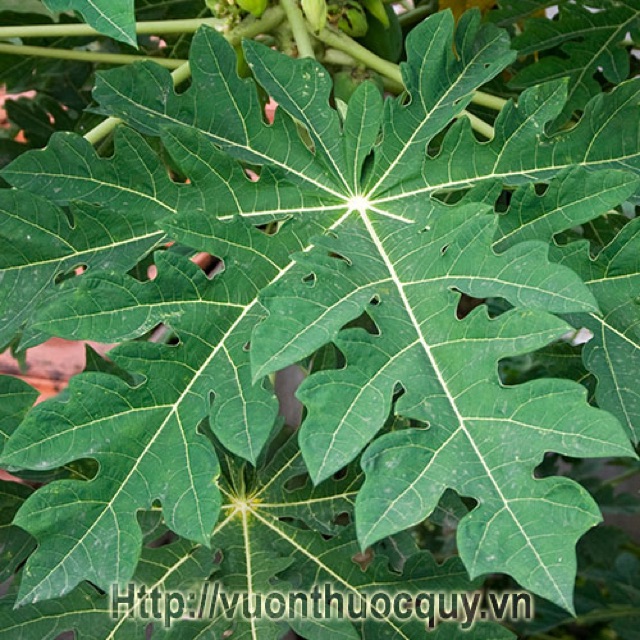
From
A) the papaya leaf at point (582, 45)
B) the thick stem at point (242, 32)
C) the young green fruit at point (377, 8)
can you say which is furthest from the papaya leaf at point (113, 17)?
the papaya leaf at point (582, 45)

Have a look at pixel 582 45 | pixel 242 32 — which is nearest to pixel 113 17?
pixel 242 32

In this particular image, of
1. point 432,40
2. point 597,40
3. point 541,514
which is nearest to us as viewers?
point 541,514

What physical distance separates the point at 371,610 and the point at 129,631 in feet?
0.77

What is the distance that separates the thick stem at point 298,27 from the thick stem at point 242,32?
0.01 metres

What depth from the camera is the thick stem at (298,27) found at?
93 centimetres

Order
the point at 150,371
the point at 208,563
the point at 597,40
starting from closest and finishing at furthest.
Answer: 1. the point at 150,371
2. the point at 208,563
3. the point at 597,40

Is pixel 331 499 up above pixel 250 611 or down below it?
above

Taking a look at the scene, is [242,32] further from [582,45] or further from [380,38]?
[582,45]

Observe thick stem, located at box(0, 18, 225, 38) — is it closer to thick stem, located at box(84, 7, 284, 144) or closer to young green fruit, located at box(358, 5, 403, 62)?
thick stem, located at box(84, 7, 284, 144)

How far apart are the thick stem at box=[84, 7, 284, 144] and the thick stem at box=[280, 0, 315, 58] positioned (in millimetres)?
14

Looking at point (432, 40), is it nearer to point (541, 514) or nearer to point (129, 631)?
point (541, 514)

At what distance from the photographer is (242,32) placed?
0.95m

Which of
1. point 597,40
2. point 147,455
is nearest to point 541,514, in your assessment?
point 147,455

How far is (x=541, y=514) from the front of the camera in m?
0.58
